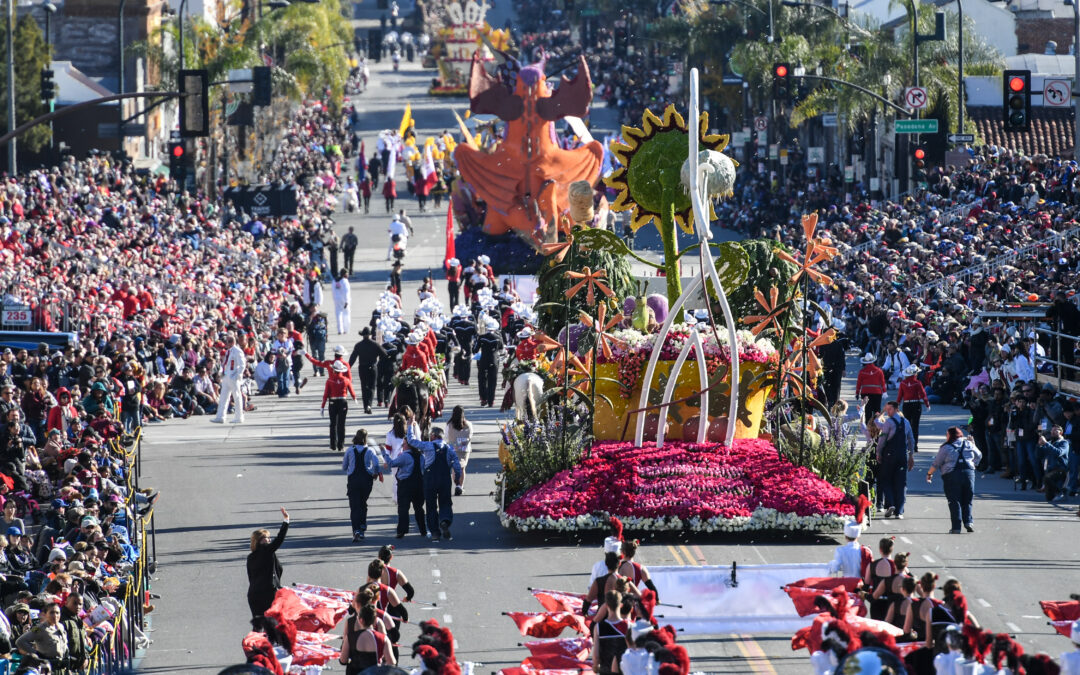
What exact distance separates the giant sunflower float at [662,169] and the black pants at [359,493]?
16.2 ft

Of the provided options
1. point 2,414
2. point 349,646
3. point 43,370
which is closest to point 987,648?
point 349,646

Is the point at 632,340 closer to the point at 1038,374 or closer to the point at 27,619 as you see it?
the point at 1038,374

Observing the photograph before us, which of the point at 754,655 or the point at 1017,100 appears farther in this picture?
the point at 1017,100

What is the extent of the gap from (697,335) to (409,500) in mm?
3739

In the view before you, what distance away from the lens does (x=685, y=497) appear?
70.8 ft

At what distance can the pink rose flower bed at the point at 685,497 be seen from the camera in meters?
21.4

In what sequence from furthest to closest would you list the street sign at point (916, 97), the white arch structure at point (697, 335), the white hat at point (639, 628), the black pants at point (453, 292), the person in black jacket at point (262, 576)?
the street sign at point (916, 97), the black pants at point (453, 292), the white arch structure at point (697, 335), the person in black jacket at point (262, 576), the white hat at point (639, 628)

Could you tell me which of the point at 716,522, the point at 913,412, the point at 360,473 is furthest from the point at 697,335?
the point at 913,412

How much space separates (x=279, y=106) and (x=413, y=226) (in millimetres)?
16807

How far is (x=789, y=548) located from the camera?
69.4 feet

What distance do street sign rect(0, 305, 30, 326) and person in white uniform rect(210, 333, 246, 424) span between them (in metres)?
4.00

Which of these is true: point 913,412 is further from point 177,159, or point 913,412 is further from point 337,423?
point 177,159

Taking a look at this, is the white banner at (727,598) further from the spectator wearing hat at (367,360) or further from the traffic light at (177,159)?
the traffic light at (177,159)

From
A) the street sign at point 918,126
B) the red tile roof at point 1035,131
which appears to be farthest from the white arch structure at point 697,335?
the red tile roof at point 1035,131
